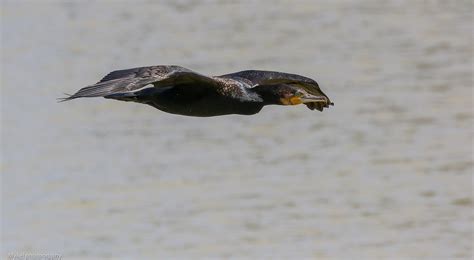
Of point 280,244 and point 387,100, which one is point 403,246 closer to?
point 280,244

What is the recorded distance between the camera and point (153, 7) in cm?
2705

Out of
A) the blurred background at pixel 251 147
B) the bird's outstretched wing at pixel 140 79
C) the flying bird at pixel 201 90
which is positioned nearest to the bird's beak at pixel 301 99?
the flying bird at pixel 201 90

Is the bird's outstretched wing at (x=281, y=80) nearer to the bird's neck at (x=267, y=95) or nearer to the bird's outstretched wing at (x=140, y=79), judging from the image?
the bird's neck at (x=267, y=95)

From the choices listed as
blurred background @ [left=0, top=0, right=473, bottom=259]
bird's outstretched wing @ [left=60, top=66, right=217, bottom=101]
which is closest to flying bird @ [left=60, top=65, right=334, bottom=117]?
bird's outstretched wing @ [left=60, top=66, right=217, bottom=101]

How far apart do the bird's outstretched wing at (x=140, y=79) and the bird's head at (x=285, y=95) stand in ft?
2.02

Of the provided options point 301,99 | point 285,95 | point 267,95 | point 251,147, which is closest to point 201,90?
point 267,95

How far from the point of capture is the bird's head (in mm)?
9430

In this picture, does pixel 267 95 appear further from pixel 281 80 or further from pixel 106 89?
pixel 106 89

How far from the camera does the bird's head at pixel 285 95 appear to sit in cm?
943

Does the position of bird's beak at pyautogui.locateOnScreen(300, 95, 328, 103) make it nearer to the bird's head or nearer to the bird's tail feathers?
the bird's head

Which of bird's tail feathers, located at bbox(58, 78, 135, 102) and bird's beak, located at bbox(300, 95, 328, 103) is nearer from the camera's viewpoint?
bird's tail feathers, located at bbox(58, 78, 135, 102)

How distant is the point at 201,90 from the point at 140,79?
2.23 feet

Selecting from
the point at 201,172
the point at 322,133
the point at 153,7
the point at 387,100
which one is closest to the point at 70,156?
the point at 201,172

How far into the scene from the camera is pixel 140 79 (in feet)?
28.1
